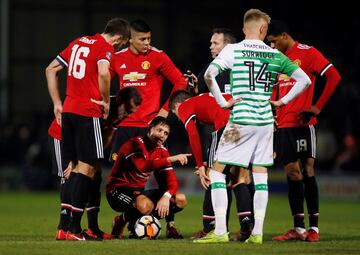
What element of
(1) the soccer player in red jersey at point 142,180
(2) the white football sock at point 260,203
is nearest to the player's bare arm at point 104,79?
(1) the soccer player in red jersey at point 142,180

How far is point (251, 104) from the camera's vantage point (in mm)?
10734

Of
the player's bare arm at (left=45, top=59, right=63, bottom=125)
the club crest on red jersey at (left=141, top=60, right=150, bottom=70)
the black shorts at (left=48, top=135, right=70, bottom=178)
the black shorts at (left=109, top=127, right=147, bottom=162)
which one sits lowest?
the black shorts at (left=48, top=135, right=70, bottom=178)

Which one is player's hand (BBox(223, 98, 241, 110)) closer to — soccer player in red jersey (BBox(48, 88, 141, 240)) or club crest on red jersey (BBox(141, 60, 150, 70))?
soccer player in red jersey (BBox(48, 88, 141, 240))

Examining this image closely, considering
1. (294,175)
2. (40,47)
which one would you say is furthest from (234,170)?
(40,47)

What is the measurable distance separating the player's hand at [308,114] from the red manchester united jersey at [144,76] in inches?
69.2

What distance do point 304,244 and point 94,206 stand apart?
2592 mm

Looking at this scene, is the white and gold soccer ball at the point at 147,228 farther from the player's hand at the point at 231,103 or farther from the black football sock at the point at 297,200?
the player's hand at the point at 231,103

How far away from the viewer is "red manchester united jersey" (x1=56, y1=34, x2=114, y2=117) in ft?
37.7

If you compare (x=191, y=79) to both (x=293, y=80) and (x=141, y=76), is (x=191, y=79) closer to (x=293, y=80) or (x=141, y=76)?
(x=141, y=76)

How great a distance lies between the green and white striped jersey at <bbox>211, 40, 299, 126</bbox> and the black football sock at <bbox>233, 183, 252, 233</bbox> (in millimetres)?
1191

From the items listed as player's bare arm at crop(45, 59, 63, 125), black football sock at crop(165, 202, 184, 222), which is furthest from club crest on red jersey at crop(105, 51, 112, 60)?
black football sock at crop(165, 202, 184, 222)

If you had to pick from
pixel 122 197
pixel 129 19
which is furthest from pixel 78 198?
pixel 129 19

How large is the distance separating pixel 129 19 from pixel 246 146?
22.6 metres

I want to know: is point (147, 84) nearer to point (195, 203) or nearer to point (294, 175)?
point (294, 175)
